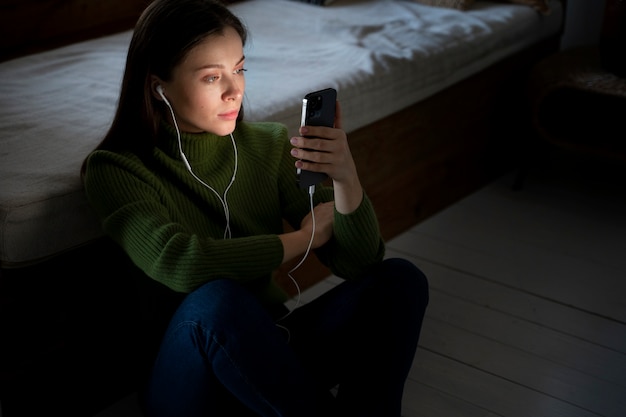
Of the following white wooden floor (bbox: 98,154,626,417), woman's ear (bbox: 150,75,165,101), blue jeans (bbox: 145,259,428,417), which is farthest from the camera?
white wooden floor (bbox: 98,154,626,417)

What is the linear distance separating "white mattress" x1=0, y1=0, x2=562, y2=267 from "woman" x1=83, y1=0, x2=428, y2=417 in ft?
0.36

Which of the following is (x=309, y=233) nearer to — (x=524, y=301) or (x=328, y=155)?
(x=328, y=155)

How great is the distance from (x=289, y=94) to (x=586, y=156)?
136 cm

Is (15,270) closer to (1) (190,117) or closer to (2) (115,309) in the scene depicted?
(2) (115,309)

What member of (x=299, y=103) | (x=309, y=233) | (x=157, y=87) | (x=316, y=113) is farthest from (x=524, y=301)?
(x=157, y=87)

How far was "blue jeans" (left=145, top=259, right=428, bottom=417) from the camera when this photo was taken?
1.09m

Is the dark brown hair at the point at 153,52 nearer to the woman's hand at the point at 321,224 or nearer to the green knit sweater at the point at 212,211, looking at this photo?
the green knit sweater at the point at 212,211

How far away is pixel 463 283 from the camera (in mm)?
1912

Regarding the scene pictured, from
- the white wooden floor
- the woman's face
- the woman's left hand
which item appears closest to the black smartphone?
the woman's left hand

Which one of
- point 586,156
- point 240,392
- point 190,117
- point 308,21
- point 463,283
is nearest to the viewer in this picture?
point 240,392

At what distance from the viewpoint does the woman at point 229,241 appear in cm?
112

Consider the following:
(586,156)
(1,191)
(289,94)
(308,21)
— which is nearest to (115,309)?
(1,191)

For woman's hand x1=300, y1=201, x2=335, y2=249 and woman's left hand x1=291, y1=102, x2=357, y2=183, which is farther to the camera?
woman's hand x1=300, y1=201, x2=335, y2=249

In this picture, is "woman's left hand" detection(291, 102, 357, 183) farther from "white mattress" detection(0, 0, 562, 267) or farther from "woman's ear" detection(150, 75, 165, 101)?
"white mattress" detection(0, 0, 562, 267)
